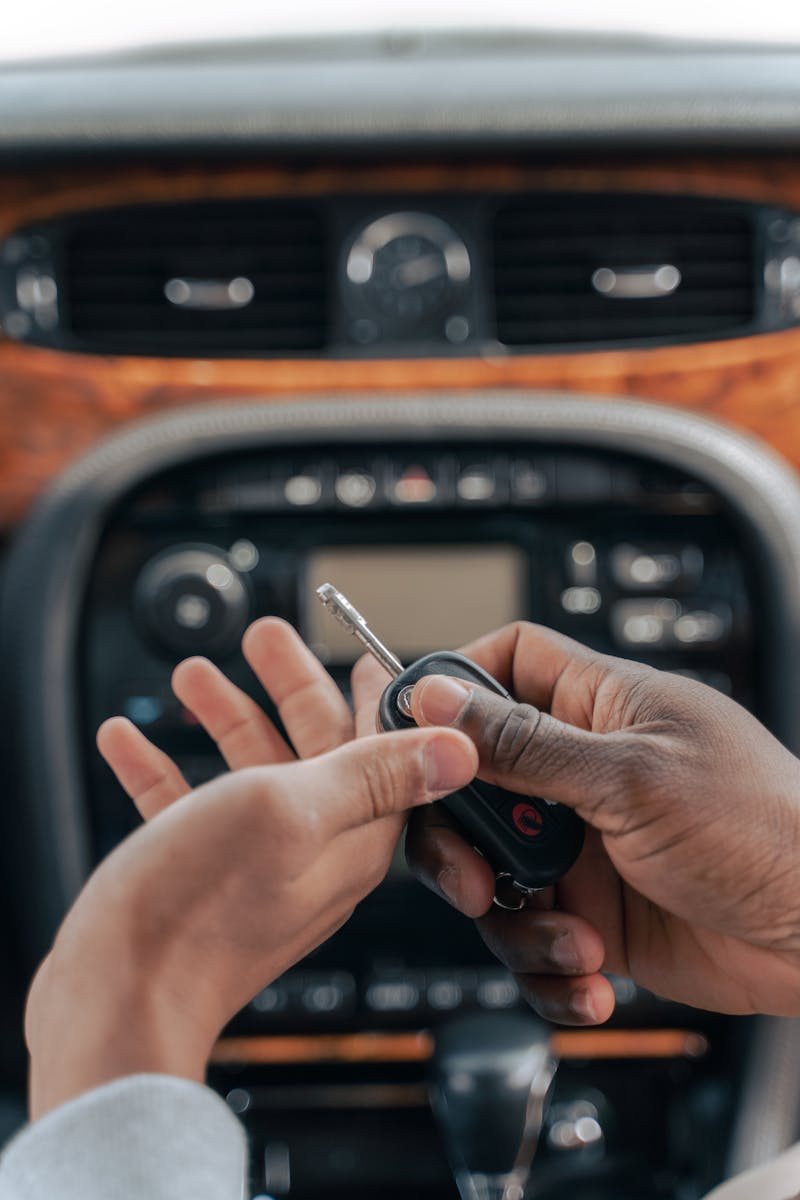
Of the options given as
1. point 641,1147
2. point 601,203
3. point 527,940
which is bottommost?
point 641,1147

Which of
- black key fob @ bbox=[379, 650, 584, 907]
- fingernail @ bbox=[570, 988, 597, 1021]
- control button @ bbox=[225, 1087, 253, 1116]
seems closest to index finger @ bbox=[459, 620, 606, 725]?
black key fob @ bbox=[379, 650, 584, 907]

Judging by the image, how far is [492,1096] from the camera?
1031 millimetres

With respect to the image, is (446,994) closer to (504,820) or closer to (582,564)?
(582,564)

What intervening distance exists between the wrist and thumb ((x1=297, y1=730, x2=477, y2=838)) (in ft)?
0.29

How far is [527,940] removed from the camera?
26.6 inches

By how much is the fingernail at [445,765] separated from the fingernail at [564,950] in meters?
0.17

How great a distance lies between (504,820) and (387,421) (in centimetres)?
53

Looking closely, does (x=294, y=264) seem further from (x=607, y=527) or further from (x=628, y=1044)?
(x=628, y=1044)

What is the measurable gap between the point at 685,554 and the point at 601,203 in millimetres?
291

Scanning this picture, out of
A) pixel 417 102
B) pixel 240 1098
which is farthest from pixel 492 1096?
pixel 417 102

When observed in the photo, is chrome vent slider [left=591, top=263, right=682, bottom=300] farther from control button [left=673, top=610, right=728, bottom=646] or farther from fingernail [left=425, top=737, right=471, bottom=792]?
fingernail [left=425, top=737, right=471, bottom=792]

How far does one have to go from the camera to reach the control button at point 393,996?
44.1 inches

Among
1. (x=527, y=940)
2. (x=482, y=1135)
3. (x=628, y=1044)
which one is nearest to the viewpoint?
(x=527, y=940)

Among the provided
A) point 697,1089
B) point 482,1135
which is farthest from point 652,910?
point 697,1089
